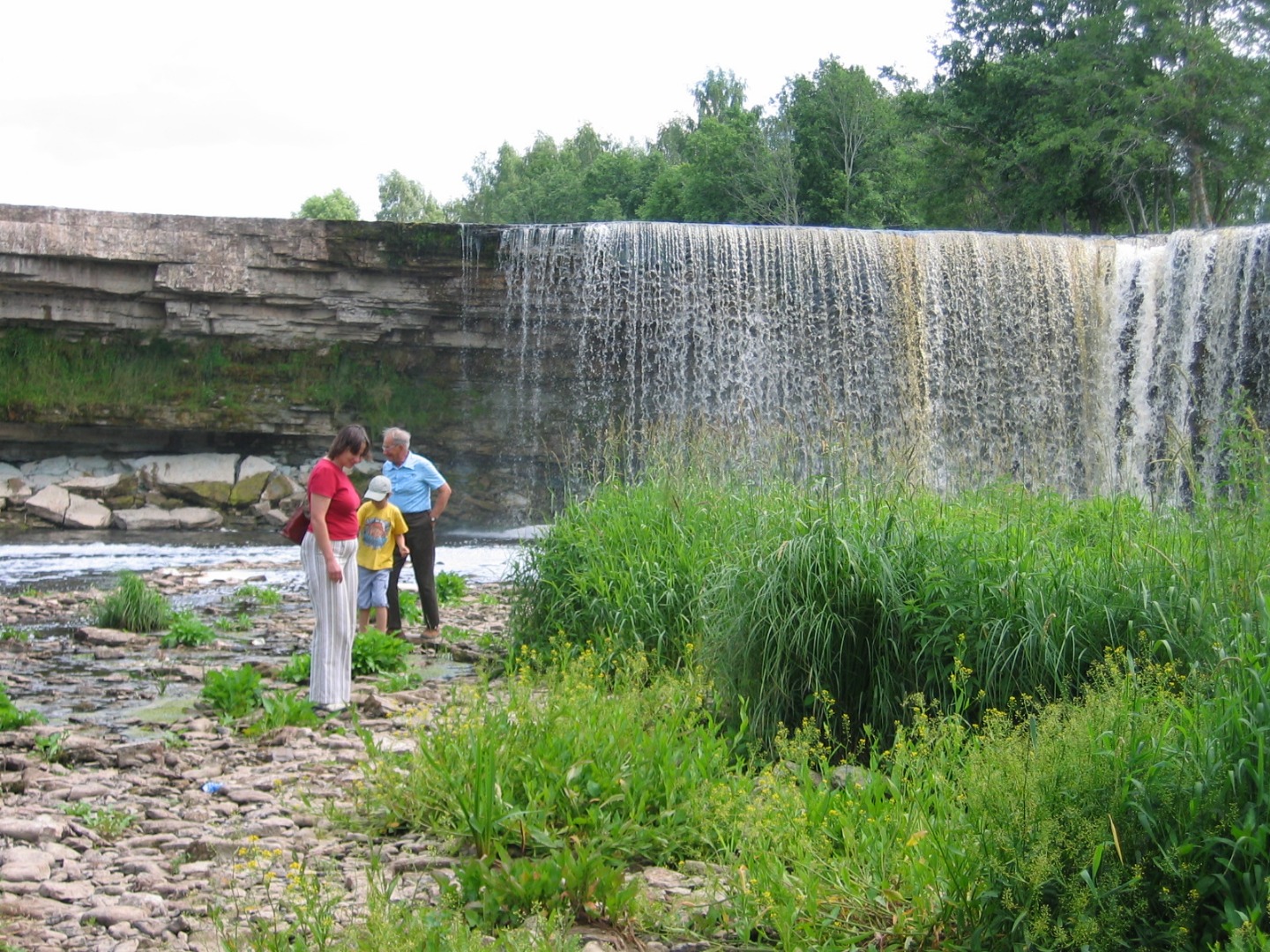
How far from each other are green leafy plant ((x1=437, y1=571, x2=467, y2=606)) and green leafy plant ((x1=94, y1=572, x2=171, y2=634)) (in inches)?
102

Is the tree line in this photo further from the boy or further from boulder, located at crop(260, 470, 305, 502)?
the boy

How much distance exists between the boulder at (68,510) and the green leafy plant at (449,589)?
10.9m

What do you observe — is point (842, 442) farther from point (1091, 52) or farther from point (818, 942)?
point (1091, 52)

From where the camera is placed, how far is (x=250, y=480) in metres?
21.2

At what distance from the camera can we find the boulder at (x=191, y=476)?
21.0 m

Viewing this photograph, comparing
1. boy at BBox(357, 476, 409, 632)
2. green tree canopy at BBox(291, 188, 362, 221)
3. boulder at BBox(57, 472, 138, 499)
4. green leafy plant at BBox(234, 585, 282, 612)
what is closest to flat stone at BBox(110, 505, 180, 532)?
boulder at BBox(57, 472, 138, 499)

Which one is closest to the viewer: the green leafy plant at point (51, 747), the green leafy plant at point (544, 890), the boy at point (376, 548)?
the green leafy plant at point (544, 890)

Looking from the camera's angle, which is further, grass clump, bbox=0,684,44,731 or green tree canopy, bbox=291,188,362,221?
green tree canopy, bbox=291,188,362,221

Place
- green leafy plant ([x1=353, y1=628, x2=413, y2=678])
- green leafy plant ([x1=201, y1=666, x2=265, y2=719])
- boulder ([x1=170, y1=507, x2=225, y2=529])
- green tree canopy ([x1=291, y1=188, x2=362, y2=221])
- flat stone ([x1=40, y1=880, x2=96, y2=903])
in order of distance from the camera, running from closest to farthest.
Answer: flat stone ([x1=40, y1=880, x2=96, y2=903])
green leafy plant ([x1=201, y1=666, x2=265, y2=719])
green leafy plant ([x1=353, y1=628, x2=413, y2=678])
boulder ([x1=170, y1=507, x2=225, y2=529])
green tree canopy ([x1=291, y1=188, x2=362, y2=221])

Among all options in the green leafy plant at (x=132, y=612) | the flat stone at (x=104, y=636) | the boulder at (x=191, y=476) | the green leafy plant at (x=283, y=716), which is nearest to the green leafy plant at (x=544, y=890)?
the green leafy plant at (x=283, y=716)

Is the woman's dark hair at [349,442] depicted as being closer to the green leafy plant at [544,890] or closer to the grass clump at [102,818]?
the grass clump at [102,818]

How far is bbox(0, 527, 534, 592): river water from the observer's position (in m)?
14.2

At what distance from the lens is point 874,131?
38.3m

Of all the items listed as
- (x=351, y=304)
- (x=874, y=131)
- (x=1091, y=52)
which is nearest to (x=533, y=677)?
(x=351, y=304)
